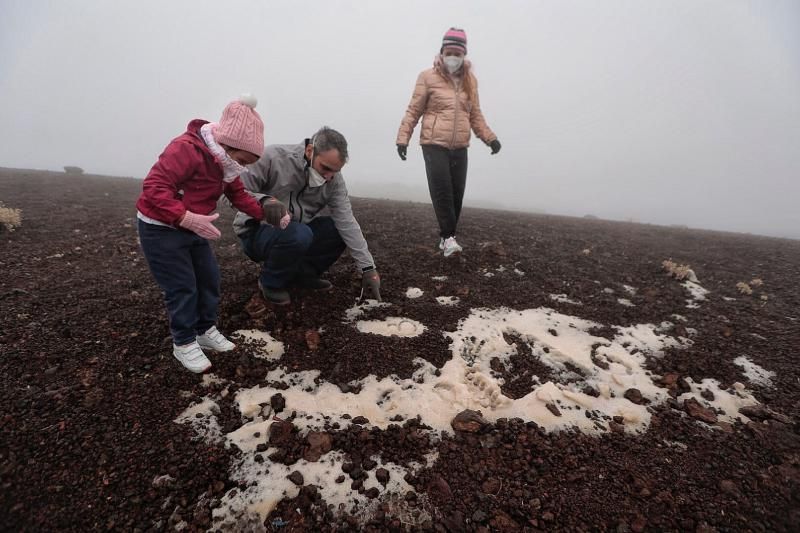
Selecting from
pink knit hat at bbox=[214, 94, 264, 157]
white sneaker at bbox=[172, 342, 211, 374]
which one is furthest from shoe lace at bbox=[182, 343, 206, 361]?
pink knit hat at bbox=[214, 94, 264, 157]

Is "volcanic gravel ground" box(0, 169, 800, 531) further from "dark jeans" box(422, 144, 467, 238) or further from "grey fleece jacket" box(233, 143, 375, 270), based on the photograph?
"dark jeans" box(422, 144, 467, 238)

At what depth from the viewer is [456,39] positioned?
4516mm

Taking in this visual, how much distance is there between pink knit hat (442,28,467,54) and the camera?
4.52 m

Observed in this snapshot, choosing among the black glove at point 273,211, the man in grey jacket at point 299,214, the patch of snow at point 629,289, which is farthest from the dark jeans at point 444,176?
the black glove at point 273,211

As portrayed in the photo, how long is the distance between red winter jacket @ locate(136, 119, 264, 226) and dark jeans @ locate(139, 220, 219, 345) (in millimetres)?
132

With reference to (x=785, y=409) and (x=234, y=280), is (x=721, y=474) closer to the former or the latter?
(x=785, y=409)

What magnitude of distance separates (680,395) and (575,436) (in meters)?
0.99

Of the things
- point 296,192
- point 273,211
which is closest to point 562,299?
point 296,192

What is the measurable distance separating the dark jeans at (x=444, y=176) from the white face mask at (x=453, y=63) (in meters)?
0.94

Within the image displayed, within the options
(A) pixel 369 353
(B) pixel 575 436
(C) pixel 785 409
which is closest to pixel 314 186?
(A) pixel 369 353

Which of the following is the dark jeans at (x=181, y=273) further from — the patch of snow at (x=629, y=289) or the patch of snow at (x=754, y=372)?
the patch of snow at (x=629, y=289)

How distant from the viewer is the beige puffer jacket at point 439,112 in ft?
15.4

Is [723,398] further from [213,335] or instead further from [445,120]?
[445,120]

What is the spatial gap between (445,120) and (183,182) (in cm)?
337
